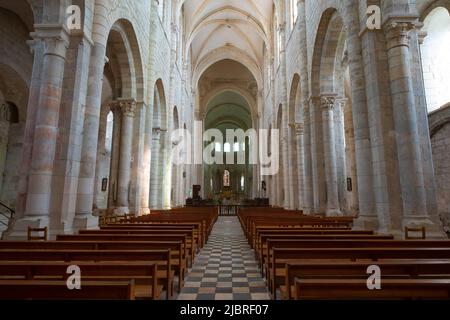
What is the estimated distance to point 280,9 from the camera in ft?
63.9

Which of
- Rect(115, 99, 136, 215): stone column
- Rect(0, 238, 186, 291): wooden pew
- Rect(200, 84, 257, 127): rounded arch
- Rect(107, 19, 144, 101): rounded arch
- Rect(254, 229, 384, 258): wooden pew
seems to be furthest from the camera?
Rect(200, 84, 257, 127): rounded arch

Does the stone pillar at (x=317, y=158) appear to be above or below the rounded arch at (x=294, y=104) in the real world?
below

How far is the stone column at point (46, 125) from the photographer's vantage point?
655 centimetres

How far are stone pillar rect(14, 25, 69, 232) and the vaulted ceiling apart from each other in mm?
15733

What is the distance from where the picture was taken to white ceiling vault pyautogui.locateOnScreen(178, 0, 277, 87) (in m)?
24.1

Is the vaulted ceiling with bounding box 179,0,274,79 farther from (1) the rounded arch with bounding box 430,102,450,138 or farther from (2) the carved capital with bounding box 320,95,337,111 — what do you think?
(1) the rounded arch with bounding box 430,102,450,138

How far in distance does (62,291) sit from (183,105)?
23753 mm

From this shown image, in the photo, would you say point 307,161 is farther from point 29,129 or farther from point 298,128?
point 29,129

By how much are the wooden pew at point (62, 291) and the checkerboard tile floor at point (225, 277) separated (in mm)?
2186

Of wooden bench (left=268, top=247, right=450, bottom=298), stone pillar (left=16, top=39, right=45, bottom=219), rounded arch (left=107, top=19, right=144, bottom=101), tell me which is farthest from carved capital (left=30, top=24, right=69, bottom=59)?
wooden bench (left=268, top=247, right=450, bottom=298)

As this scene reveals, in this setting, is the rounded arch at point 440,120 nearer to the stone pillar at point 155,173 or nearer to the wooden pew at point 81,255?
the wooden pew at point 81,255

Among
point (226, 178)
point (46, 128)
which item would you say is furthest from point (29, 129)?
point (226, 178)

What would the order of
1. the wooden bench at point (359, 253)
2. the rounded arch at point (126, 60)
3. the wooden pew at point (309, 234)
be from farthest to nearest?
the rounded arch at point (126, 60), the wooden pew at point (309, 234), the wooden bench at point (359, 253)

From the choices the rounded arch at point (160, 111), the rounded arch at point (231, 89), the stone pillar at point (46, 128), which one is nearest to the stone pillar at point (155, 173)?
the rounded arch at point (160, 111)
